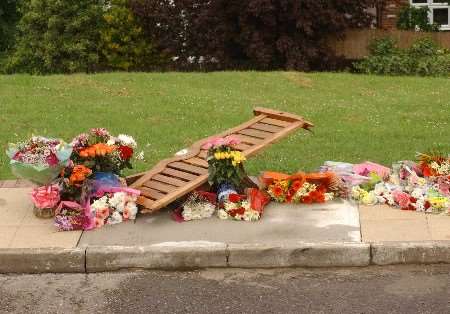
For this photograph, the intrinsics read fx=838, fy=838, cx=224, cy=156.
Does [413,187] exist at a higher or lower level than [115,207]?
lower

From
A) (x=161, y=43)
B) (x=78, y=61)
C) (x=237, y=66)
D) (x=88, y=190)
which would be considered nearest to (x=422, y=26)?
(x=237, y=66)

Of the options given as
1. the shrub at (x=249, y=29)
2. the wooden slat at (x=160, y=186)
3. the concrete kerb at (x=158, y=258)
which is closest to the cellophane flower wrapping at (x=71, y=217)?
the concrete kerb at (x=158, y=258)

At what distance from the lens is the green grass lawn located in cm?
1038

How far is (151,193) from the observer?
7707 mm

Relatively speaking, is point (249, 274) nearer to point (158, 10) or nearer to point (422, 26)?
point (158, 10)

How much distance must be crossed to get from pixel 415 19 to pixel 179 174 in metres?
13.4

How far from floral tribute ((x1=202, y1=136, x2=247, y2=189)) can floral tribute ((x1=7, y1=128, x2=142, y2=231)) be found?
28.9 inches

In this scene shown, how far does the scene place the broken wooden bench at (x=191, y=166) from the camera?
7543 millimetres

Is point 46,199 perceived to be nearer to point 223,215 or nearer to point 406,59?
point 223,215

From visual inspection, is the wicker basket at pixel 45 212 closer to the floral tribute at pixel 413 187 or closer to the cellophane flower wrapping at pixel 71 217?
the cellophane flower wrapping at pixel 71 217

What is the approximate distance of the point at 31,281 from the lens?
21.3 feet

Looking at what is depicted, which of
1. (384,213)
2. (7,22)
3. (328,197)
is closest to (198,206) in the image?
(328,197)

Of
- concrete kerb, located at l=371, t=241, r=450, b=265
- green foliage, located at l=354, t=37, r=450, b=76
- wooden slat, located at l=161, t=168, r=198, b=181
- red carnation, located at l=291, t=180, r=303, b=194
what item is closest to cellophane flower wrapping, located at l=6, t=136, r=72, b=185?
wooden slat, located at l=161, t=168, r=198, b=181

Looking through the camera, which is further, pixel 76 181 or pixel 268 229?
pixel 76 181
